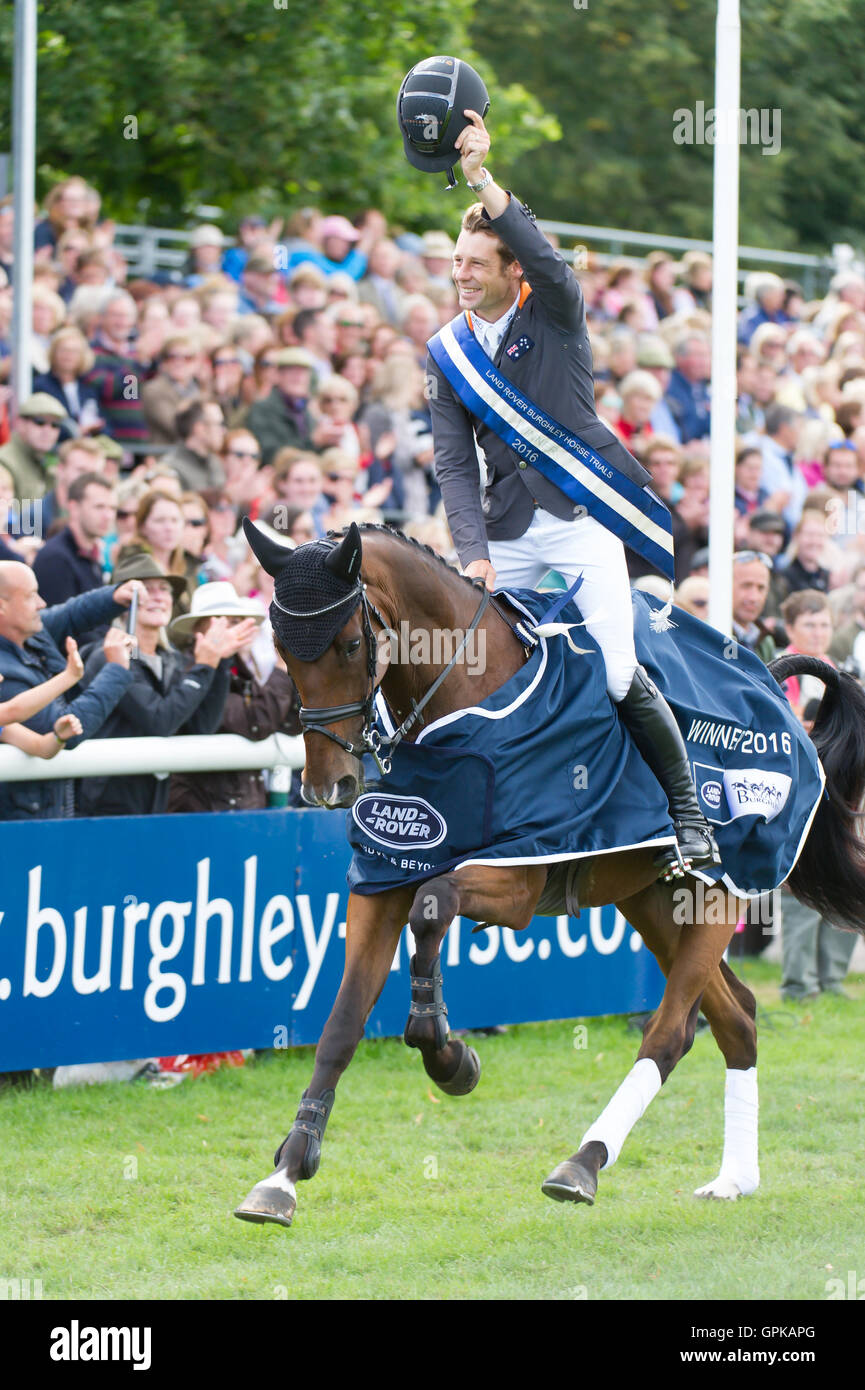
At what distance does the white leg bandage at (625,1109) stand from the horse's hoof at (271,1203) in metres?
1.03

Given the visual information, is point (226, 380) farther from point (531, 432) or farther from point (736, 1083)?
point (736, 1083)

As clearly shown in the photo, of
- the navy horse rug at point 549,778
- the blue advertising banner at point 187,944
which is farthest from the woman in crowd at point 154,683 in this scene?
the navy horse rug at point 549,778

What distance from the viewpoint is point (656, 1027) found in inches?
241

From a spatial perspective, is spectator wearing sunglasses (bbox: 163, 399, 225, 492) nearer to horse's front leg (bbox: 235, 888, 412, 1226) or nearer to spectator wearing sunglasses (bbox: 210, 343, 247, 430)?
spectator wearing sunglasses (bbox: 210, 343, 247, 430)

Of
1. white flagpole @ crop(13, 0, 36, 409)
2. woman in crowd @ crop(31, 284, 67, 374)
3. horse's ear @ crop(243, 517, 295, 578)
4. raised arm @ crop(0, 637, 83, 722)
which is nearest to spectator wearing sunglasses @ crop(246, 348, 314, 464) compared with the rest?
woman in crowd @ crop(31, 284, 67, 374)

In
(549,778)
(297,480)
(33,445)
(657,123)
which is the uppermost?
(657,123)

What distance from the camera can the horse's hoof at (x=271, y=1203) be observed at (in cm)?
493

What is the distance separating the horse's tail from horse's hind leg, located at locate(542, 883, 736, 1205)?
0.77 metres

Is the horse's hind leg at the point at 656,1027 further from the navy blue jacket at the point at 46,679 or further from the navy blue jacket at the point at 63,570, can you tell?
the navy blue jacket at the point at 63,570

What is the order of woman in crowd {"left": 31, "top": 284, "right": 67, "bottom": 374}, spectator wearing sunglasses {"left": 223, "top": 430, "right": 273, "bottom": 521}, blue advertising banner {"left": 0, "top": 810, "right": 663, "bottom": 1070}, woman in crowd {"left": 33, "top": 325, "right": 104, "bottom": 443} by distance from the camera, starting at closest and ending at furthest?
1. blue advertising banner {"left": 0, "top": 810, "right": 663, "bottom": 1070}
2. spectator wearing sunglasses {"left": 223, "top": 430, "right": 273, "bottom": 521}
3. woman in crowd {"left": 33, "top": 325, "right": 104, "bottom": 443}
4. woman in crowd {"left": 31, "top": 284, "right": 67, "bottom": 374}

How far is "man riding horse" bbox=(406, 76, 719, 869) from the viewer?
5645 mm

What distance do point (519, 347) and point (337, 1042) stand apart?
2.14m

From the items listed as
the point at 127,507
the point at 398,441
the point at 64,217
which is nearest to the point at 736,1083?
the point at 127,507
